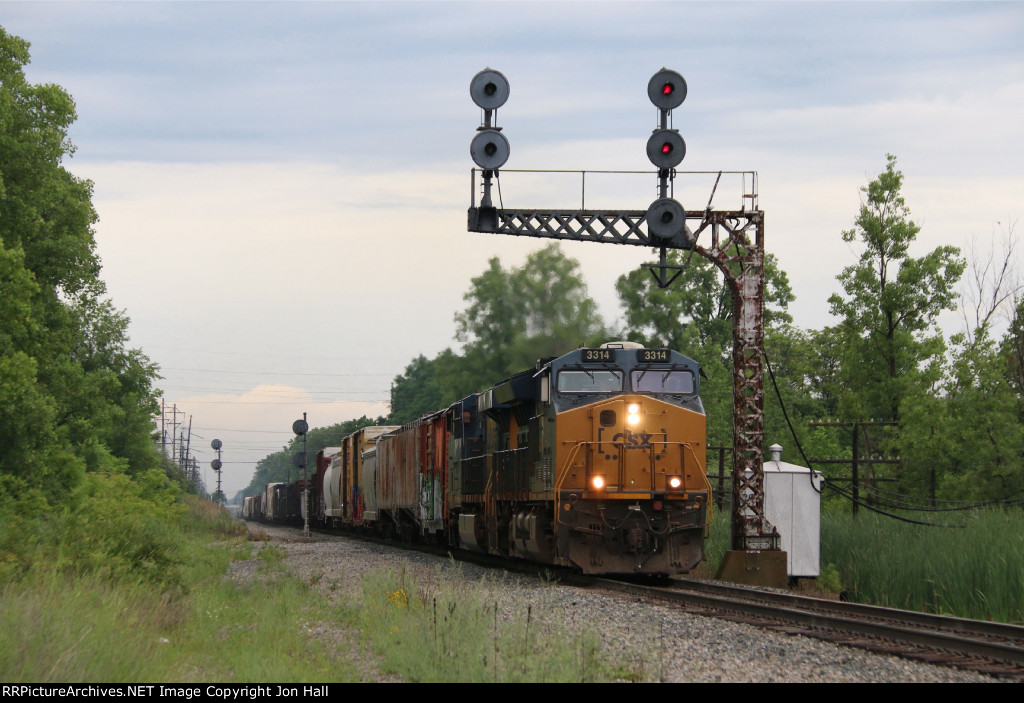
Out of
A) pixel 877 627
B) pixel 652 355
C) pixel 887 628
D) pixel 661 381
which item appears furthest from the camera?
pixel 652 355

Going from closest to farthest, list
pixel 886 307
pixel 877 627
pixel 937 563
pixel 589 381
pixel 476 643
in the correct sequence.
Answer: pixel 476 643 → pixel 877 627 → pixel 937 563 → pixel 589 381 → pixel 886 307

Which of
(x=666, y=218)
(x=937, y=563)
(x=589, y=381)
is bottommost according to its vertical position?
(x=937, y=563)

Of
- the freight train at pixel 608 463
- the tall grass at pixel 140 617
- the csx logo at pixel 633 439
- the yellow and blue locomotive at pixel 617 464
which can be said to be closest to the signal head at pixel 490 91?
the freight train at pixel 608 463

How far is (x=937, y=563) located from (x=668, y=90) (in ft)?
31.5

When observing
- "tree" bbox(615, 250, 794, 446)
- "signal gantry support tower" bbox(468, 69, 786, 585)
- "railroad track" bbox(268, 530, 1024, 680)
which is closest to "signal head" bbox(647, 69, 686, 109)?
"signal gantry support tower" bbox(468, 69, 786, 585)

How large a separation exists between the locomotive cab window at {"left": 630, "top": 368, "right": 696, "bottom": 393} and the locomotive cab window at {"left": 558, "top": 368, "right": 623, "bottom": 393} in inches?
11.6

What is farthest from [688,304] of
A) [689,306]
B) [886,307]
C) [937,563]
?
[937,563]

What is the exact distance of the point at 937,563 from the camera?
1509cm

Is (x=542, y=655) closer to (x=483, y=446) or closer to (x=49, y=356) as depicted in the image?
(x=483, y=446)

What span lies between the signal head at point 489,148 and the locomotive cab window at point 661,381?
516 centimetres

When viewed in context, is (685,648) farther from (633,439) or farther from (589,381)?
(589,381)

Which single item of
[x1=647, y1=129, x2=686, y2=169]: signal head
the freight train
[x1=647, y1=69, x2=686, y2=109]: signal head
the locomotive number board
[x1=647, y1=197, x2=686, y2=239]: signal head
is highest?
[x1=647, y1=69, x2=686, y2=109]: signal head

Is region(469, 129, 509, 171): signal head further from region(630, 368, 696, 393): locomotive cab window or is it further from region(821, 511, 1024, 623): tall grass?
region(821, 511, 1024, 623): tall grass

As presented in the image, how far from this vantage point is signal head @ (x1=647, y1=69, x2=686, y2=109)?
19422mm
